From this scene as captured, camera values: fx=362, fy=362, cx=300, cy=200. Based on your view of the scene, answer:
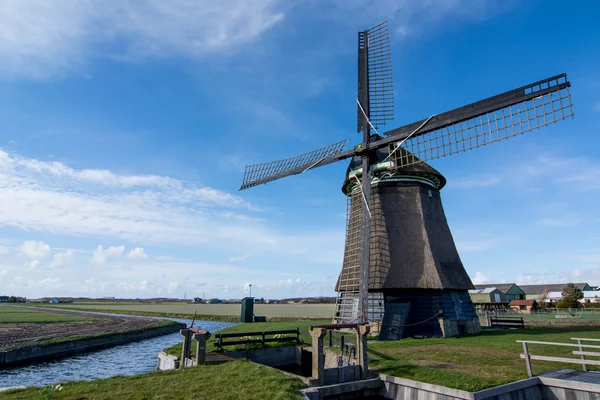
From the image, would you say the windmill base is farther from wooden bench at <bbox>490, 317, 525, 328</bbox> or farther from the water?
the water

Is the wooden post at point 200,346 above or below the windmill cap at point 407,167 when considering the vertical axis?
below

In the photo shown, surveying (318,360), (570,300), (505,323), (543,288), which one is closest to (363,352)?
(318,360)

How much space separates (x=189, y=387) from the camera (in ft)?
28.6

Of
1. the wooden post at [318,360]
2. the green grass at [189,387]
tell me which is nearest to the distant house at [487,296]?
the wooden post at [318,360]

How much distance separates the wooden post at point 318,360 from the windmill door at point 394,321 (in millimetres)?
8603

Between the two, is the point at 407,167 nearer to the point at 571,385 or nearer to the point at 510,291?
the point at 571,385

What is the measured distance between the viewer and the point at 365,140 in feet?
66.4

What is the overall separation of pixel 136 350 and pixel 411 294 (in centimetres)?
1930

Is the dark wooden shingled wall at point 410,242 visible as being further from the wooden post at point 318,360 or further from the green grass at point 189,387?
the green grass at point 189,387

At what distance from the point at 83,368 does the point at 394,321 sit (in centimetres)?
1605

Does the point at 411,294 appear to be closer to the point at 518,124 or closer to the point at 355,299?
the point at 355,299

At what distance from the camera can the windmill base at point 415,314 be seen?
59.9 feet

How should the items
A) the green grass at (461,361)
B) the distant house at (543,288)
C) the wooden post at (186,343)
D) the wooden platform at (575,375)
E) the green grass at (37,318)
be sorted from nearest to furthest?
the wooden platform at (575,375) → the green grass at (461,361) → the wooden post at (186,343) → the green grass at (37,318) → the distant house at (543,288)

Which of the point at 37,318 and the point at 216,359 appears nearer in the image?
the point at 216,359
